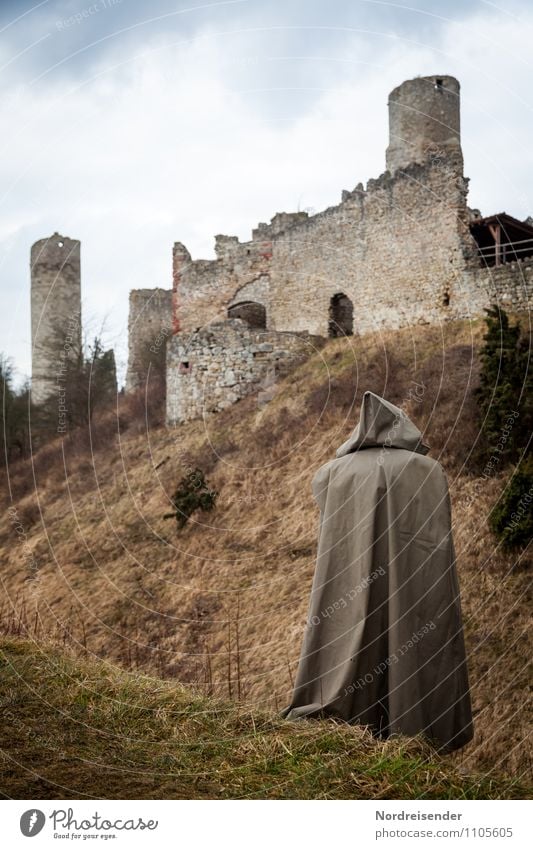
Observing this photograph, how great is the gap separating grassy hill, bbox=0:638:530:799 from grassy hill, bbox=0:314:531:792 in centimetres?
107

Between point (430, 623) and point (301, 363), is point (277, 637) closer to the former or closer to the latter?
point (430, 623)

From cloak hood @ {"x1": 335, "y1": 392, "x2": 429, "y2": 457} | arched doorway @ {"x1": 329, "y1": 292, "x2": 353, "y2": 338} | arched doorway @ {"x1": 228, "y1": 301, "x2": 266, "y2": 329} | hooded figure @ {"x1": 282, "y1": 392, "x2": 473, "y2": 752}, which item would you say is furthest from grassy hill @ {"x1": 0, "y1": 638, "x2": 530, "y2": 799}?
arched doorway @ {"x1": 228, "y1": 301, "x2": 266, "y2": 329}

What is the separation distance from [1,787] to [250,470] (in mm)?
9907

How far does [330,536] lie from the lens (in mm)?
4562

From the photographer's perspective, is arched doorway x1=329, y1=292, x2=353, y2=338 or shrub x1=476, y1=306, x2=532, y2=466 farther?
arched doorway x1=329, y1=292, x2=353, y2=338

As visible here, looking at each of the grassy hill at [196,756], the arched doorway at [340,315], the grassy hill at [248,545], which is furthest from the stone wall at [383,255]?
the grassy hill at [196,756]

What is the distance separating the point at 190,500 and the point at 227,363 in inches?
228

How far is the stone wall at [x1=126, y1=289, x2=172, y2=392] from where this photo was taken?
93.4 ft

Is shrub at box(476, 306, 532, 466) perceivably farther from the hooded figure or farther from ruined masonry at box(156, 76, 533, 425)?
the hooded figure

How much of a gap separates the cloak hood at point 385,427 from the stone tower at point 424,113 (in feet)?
59.3

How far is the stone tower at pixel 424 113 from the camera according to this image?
21062mm

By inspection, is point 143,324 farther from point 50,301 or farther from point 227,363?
point 227,363

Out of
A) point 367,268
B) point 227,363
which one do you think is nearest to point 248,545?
point 227,363
